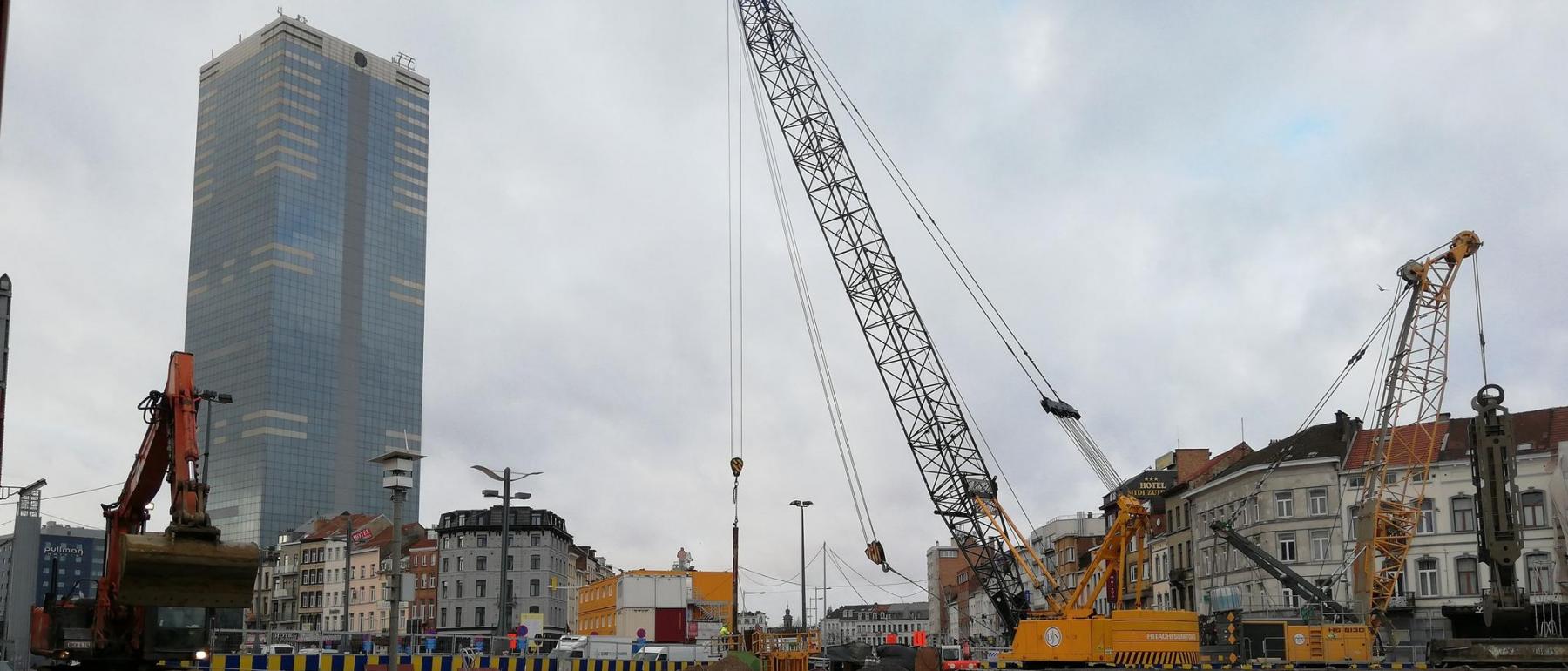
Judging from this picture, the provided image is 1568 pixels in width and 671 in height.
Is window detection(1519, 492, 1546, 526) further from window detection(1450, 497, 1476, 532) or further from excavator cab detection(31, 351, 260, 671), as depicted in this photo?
excavator cab detection(31, 351, 260, 671)

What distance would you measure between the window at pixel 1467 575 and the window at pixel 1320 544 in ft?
22.8

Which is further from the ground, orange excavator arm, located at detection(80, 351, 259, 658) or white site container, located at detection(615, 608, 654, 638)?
orange excavator arm, located at detection(80, 351, 259, 658)

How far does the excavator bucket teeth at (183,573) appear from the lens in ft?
91.8

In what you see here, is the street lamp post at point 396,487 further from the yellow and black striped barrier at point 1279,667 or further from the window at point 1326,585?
the window at point 1326,585

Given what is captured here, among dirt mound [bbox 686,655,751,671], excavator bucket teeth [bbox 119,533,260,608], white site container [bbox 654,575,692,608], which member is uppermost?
excavator bucket teeth [bbox 119,533,260,608]

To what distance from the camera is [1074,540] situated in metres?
133

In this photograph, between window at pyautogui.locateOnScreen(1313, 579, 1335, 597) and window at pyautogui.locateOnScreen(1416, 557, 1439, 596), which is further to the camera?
window at pyautogui.locateOnScreen(1416, 557, 1439, 596)

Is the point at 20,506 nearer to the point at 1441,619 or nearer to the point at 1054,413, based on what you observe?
the point at 1054,413

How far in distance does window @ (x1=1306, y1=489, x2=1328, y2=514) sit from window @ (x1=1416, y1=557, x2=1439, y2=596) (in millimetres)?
5728

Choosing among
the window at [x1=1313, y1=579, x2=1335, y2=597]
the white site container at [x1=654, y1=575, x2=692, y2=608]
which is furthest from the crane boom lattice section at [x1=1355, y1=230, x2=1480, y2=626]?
the white site container at [x1=654, y1=575, x2=692, y2=608]

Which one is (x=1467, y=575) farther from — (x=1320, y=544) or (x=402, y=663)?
(x=402, y=663)

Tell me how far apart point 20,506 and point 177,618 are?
148 feet

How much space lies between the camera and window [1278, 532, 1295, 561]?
7812 cm

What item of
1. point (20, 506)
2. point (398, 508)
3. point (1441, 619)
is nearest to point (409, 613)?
point (20, 506)
